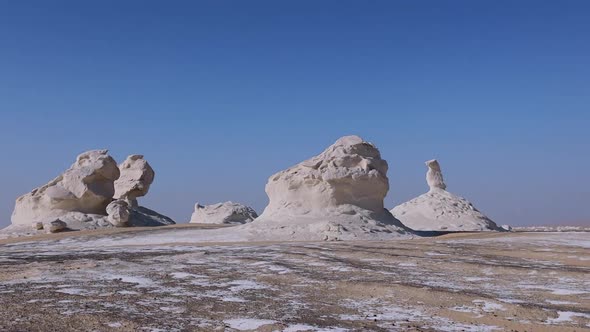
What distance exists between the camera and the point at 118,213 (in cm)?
2395

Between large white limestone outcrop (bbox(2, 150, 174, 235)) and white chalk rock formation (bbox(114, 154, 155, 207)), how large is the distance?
2283 millimetres

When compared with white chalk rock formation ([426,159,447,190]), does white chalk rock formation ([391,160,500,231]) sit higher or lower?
lower

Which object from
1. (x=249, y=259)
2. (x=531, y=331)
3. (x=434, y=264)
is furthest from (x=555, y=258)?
(x=531, y=331)

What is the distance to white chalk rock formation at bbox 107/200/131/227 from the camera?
2397 cm

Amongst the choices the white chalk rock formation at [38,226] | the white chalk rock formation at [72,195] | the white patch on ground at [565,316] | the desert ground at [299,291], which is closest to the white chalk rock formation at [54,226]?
the white chalk rock formation at [38,226]

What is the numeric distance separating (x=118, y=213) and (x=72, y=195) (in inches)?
106

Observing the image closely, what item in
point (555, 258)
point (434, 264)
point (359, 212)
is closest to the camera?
point (434, 264)

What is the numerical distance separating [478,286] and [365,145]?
1393 centimetres

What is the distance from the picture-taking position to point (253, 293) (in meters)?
7.17

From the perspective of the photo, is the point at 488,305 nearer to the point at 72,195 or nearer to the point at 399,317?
the point at 399,317

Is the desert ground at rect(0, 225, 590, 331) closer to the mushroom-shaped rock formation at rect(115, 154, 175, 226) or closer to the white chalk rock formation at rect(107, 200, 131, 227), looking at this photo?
the white chalk rock formation at rect(107, 200, 131, 227)

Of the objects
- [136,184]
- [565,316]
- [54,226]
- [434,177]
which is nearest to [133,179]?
[136,184]

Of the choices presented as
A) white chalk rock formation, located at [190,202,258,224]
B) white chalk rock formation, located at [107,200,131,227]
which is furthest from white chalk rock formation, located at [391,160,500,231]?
white chalk rock formation, located at [107,200,131,227]

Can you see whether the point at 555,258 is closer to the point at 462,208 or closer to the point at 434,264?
the point at 434,264
